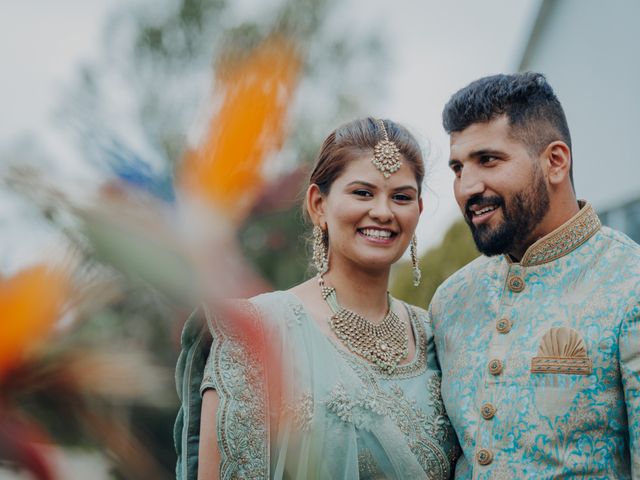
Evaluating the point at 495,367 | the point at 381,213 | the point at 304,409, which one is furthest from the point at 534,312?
the point at 304,409

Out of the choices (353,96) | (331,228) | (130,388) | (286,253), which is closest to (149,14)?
(286,253)

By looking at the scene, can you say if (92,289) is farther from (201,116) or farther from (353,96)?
(353,96)

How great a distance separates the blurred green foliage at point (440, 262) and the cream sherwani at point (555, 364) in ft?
12.8

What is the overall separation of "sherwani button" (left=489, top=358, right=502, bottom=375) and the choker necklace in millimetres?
460

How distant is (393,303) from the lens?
292 cm

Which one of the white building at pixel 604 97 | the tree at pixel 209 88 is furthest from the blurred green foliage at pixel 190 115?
the white building at pixel 604 97

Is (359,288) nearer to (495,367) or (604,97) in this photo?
(495,367)

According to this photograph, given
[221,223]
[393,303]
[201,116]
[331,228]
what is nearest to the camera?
[201,116]

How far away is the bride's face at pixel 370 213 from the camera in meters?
2.62

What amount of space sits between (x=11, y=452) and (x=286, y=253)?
4.62 metres

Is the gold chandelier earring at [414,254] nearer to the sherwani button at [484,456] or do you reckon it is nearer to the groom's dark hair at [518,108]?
the groom's dark hair at [518,108]

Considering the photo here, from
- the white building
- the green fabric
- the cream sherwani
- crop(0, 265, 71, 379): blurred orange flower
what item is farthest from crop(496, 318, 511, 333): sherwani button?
the white building

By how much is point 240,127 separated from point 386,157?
154 centimetres

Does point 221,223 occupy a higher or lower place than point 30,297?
higher
